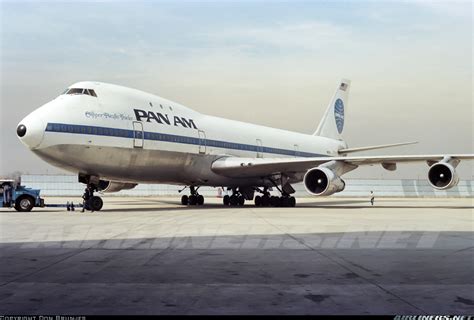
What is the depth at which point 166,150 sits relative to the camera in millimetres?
23828

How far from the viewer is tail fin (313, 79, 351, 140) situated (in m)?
40.4

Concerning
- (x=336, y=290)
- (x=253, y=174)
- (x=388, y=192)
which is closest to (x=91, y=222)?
(x=336, y=290)

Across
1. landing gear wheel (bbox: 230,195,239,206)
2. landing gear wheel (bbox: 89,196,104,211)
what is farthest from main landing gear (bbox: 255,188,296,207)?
landing gear wheel (bbox: 89,196,104,211)

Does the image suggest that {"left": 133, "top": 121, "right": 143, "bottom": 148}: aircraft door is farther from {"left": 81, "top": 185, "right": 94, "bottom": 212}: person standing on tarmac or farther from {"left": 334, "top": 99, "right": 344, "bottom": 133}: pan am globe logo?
{"left": 334, "top": 99, "right": 344, "bottom": 133}: pan am globe logo

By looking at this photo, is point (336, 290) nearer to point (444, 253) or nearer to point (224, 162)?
point (444, 253)

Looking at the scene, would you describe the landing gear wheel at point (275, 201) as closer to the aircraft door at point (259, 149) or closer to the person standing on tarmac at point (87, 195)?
the aircraft door at point (259, 149)

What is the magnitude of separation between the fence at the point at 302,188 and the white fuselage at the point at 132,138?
1152 inches

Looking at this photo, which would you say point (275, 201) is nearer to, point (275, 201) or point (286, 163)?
point (275, 201)

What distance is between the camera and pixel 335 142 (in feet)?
133

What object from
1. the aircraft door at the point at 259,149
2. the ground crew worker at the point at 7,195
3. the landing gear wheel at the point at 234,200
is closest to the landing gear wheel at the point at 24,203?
the ground crew worker at the point at 7,195

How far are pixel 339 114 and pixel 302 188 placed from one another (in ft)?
70.6

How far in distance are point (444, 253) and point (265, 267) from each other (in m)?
3.36

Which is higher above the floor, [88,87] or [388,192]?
[88,87]

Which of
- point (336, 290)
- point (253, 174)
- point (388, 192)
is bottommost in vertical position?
point (388, 192)
